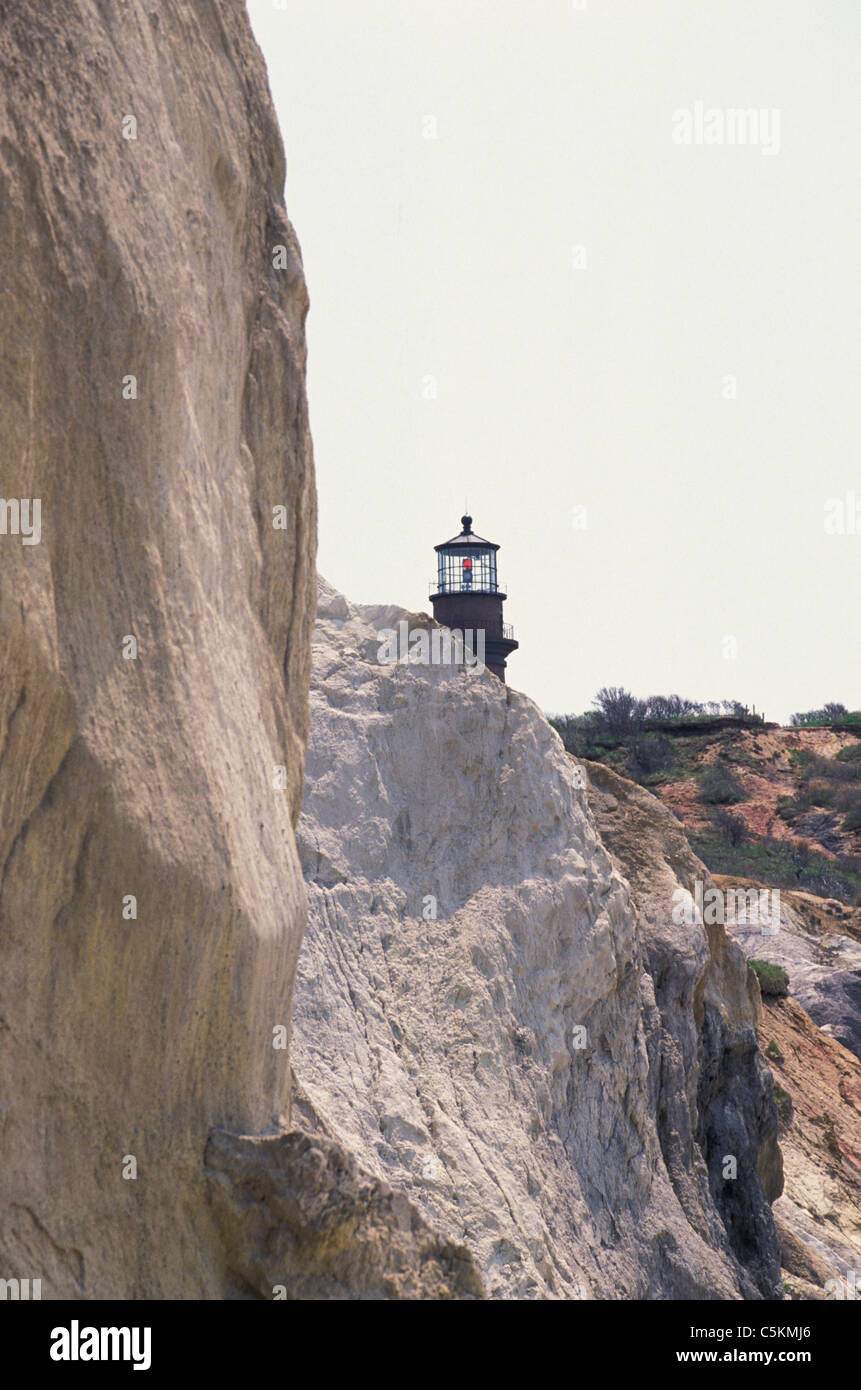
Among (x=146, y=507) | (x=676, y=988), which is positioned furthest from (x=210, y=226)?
(x=676, y=988)

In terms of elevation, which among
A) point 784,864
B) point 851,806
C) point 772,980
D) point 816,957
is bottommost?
point 772,980

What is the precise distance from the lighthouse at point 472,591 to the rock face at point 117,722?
28.6 metres

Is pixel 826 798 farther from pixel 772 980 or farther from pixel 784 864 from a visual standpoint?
pixel 772 980

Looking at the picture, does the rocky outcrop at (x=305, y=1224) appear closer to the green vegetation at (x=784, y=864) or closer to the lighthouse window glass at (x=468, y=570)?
the green vegetation at (x=784, y=864)

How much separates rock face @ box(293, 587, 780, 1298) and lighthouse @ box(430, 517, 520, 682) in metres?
23.4

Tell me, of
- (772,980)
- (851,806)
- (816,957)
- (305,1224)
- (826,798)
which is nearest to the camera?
(305,1224)

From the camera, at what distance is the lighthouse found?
109 ft

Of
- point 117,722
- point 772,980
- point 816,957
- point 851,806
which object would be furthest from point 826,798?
point 117,722

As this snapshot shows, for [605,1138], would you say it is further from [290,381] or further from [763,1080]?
[290,381]

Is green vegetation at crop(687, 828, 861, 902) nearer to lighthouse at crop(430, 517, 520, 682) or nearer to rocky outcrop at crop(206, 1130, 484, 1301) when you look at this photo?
lighthouse at crop(430, 517, 520, 682)

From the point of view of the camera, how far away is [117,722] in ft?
13.3

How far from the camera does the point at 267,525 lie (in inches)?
210

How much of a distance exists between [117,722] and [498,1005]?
4.33 m

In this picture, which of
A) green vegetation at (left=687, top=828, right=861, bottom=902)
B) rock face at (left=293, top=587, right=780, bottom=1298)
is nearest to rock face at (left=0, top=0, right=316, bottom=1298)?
rock face at (left=293, top=587, right=780, bottom=1298)
